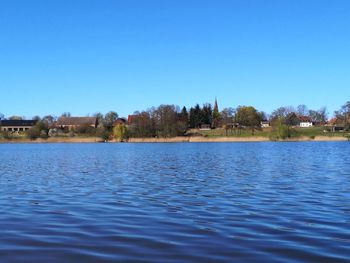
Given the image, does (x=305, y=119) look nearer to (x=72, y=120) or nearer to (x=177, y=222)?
(x=72, y=120)

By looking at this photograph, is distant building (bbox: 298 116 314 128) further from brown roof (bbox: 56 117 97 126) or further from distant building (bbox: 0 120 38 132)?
distant building (bbox: 0 120 38 132)

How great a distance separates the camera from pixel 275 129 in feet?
302

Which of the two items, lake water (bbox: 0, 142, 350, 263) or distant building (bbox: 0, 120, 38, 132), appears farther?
distant building (bbox: 0, 120, 38, 132)

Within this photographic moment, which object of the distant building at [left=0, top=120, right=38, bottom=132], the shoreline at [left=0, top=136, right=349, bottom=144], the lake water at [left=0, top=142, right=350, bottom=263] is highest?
the distant building at [left=0, top=120, right=38, bottom=132]

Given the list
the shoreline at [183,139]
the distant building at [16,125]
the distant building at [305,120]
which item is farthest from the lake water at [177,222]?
the distant building at [16,125]

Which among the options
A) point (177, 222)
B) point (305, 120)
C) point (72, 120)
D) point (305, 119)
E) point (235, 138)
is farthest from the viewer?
point (72, 120)

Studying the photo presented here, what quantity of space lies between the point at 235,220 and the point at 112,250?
3.95 m

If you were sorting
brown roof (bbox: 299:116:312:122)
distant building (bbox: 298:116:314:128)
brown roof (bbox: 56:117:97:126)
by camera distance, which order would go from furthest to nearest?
brown roof (bbox: 56:117:97:126) < brown roof (bbox: 299:116:312:122) < distant building (bbox: 298:116:314:128)

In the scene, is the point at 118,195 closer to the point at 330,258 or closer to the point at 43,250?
the point at 43,250

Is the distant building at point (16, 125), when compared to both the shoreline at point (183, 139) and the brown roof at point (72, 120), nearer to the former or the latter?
the brown roof at point (72, 120)

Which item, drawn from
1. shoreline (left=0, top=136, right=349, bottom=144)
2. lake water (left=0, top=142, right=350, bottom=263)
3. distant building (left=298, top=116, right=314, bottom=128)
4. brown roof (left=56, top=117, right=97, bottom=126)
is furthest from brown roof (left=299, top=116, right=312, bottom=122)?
lake water (left=0, top=142, right=350, bottom=263)

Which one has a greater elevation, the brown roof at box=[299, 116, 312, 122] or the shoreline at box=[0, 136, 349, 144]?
the brown roof at box=[299, 116, 312, 122]

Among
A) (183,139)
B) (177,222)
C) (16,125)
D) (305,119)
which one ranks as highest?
(305,119)

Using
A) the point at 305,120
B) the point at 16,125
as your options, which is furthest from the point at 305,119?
the point at 16,125
